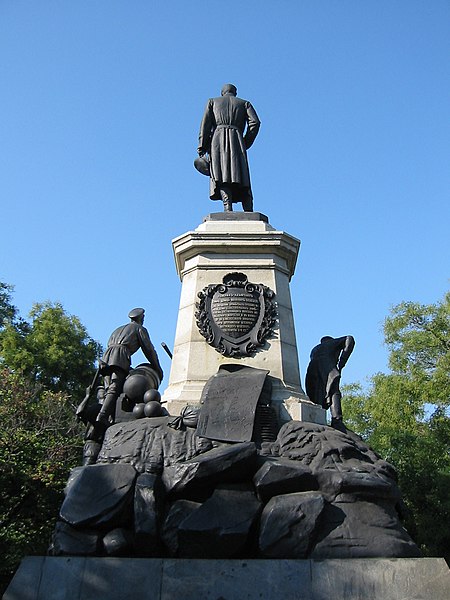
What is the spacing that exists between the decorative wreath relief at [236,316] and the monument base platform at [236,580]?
3.37m

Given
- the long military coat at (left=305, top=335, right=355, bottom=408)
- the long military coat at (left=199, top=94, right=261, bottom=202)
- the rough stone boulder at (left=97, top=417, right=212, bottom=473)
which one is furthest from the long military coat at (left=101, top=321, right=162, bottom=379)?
the long military coat at (left=199, top=94, right=261, bottom=202)

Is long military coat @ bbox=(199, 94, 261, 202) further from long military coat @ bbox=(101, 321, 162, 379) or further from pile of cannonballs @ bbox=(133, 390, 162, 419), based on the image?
pile of cannonballs @ bbox=(133, 390, 162, 419)

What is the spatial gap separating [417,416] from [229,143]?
16507 millimetres

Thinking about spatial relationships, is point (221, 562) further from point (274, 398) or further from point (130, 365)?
point (130, 365)

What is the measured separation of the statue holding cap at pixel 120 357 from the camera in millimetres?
8156

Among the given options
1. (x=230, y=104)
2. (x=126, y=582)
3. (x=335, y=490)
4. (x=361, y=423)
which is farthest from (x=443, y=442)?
(x=126, y=582)

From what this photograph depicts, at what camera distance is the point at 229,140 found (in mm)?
10711

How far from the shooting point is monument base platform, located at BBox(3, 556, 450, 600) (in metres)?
5.39

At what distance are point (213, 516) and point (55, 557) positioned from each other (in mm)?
1491

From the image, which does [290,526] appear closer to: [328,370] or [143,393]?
[143,393]

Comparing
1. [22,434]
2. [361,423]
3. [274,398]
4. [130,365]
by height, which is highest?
[361,423]

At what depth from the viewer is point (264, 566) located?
556 cm

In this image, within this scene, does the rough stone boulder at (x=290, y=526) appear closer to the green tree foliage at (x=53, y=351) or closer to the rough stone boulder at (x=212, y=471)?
the rough stone boulder at (x=212, y=471)

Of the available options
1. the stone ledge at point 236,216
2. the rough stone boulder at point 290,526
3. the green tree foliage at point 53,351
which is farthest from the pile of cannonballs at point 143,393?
the green tree foliage at point 53,351
